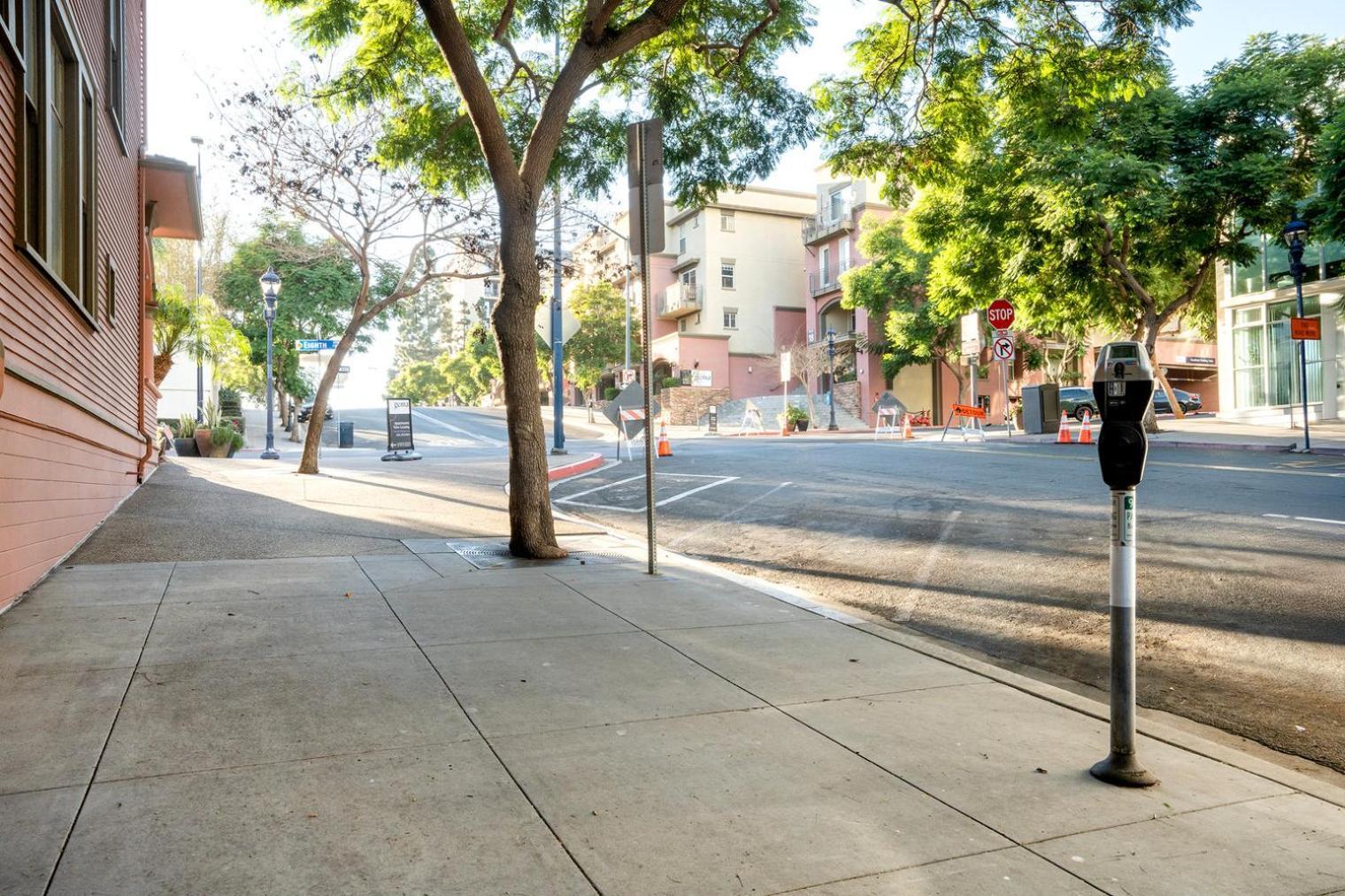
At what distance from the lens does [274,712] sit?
4051 mm

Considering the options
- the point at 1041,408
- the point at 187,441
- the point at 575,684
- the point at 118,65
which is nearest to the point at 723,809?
the point at 575,684

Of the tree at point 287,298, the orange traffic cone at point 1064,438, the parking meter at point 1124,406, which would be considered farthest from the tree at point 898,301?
the parking meter at point 1124,406

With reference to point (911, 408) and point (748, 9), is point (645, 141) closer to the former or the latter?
point (748, 9)

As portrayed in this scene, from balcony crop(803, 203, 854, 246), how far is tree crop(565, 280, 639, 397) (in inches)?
499

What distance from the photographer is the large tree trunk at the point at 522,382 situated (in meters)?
8.35

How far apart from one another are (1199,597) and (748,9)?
28.1 ft

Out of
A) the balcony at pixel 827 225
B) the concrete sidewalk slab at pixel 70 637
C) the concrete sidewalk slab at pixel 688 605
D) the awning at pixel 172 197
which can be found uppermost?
the balcony at pixel 827 225

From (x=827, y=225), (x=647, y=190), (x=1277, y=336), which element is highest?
(x=827, y=225)

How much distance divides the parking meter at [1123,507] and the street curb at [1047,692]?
47cm

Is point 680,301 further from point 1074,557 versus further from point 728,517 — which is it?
point 1074,557

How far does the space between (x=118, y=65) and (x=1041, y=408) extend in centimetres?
2293

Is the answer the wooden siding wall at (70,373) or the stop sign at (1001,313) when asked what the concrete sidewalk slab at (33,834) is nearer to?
the wooden siding wall at (70,373)

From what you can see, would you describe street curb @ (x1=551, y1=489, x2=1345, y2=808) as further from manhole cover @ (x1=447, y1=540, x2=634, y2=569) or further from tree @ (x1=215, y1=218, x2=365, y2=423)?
tree @ (x1=215, y1=218, x2=365, y2=423)

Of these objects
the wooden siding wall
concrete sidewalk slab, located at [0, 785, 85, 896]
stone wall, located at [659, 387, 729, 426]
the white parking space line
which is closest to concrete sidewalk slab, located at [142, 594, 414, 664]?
the wooden siding wall
